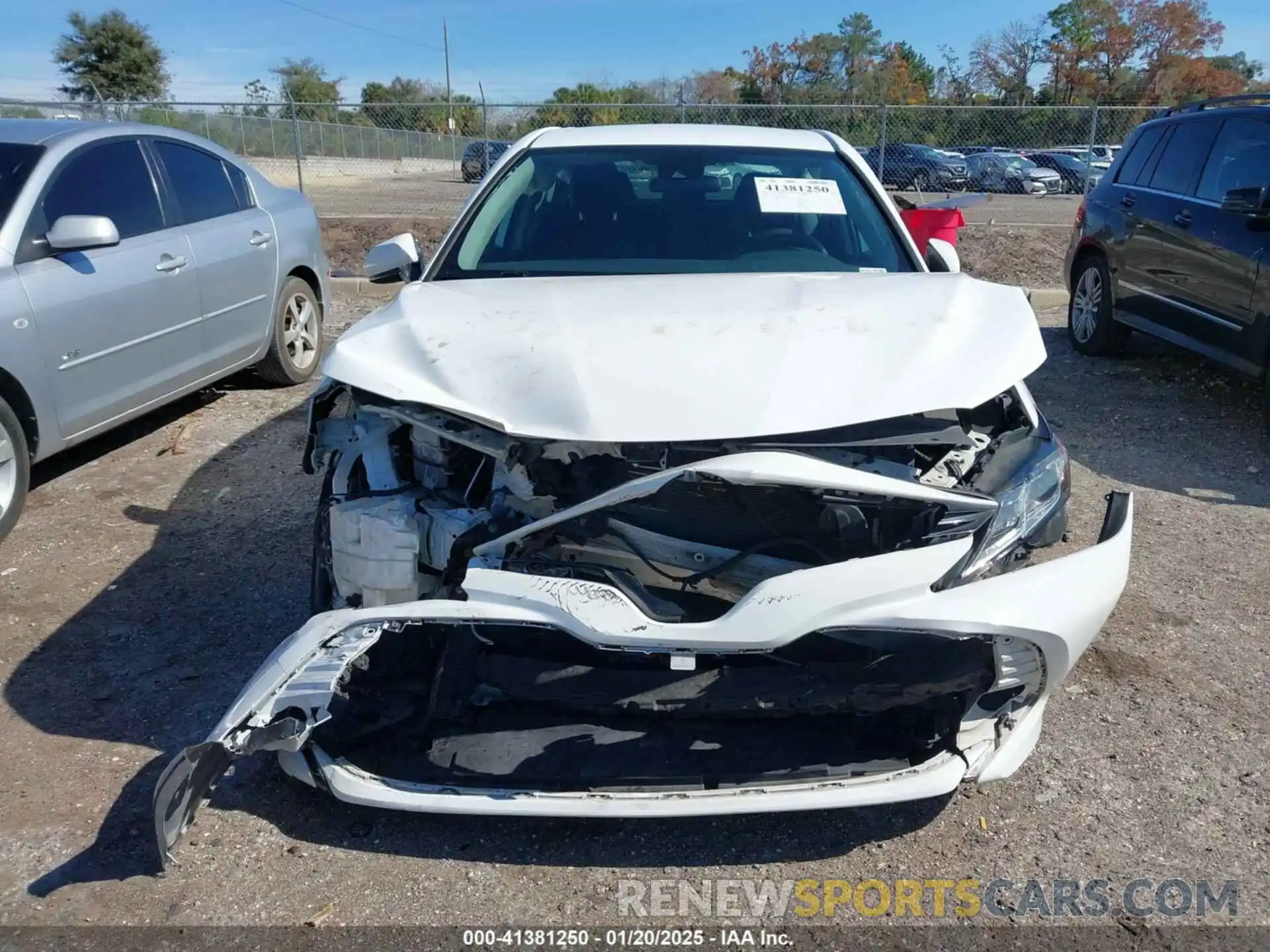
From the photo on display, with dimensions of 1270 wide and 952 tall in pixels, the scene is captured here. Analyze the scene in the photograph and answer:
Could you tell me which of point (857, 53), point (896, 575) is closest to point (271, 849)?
point (896, 575)

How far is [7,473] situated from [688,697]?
3.48 metres

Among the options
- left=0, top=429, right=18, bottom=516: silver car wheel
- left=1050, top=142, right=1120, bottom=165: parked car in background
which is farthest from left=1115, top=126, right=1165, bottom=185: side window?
left=1050, top=142, right=1120, bottom=165: parked car in background

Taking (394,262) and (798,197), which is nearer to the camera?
(798,197)

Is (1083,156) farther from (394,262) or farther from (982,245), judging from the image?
(394,262)

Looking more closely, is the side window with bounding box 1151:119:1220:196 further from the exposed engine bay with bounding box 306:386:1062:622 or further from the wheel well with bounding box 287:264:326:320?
the wheel well with bounding box 287:264:326:320

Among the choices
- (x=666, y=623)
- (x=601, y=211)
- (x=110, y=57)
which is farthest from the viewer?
(x=110, y=57)

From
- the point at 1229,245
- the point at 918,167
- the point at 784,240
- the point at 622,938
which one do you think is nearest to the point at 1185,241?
the point at 1229,245

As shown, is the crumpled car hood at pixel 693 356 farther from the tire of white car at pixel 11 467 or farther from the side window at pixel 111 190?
the side window at pixel 111 190

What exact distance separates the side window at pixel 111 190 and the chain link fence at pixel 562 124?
31.1ft

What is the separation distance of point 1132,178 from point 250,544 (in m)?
6.70

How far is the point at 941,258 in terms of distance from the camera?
388cm

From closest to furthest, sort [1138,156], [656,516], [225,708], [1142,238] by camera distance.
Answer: [656,516], [225,708], [1142,238], [1138,156]

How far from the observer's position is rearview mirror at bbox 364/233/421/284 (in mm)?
4031

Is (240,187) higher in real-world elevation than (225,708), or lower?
higher
